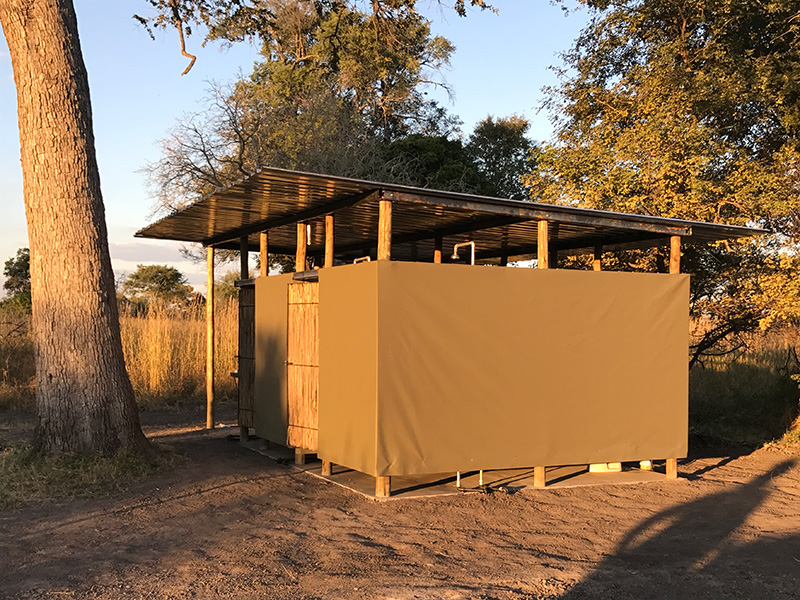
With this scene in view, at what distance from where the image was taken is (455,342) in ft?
21.5

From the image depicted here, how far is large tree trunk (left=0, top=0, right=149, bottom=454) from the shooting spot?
6.91 m

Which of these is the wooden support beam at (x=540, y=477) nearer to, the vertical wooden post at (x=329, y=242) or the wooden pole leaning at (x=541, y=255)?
the wooden pole leaning at (x=541, y=255)

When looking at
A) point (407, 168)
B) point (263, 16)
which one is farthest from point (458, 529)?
point (407, 168)

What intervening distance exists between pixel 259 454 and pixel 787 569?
5336mm

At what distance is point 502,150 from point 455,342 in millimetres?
20616

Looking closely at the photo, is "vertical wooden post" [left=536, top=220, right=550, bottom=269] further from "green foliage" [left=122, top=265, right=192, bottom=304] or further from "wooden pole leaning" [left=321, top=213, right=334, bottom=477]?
"green foliage" [left=122, top=265, right=192, bottom=304]

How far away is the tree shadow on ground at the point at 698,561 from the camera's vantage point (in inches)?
172

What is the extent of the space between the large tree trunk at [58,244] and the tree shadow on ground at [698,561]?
4569 millimetres

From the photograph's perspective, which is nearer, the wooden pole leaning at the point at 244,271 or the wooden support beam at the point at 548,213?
the wooden support beam at the point at 548,213

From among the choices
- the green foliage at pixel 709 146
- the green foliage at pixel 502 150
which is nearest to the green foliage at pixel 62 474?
the green foliage at pixel 709 146

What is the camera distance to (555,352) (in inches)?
279

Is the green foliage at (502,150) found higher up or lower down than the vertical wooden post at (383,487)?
higher up

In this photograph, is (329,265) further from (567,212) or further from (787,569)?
(787,569)

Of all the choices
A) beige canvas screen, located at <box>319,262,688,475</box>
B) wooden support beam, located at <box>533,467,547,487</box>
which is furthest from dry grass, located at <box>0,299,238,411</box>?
wooden support beam, located at <box>533,467,547,487</box>
